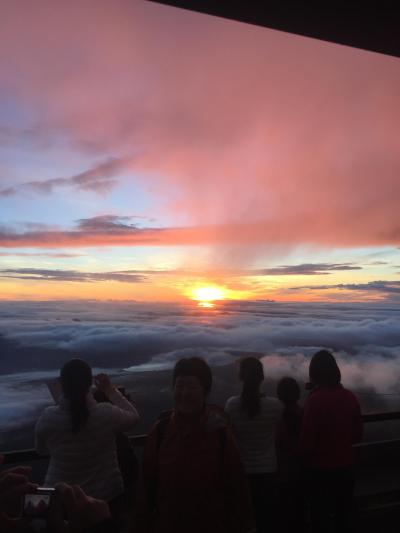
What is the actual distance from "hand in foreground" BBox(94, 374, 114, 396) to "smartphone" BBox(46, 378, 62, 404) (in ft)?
0.54

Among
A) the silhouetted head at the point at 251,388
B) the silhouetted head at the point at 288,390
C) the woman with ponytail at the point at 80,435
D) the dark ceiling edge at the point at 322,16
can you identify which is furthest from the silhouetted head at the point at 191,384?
the dark ceiling edge at the point at 322,16

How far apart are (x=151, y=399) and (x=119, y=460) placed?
44501 millimetres

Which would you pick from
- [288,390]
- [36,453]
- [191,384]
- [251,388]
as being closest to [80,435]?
[36,453]

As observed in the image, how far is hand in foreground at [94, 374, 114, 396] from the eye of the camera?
6.07 ft

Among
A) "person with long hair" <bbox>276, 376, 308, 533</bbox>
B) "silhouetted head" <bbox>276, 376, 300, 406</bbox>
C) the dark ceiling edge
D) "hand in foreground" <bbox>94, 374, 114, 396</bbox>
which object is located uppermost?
the dark ceiling edge

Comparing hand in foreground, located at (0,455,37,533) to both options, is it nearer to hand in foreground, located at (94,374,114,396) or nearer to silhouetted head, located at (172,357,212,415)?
silhouetted head, located at (172,357,212,415)

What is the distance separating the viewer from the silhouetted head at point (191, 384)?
1.57 metres

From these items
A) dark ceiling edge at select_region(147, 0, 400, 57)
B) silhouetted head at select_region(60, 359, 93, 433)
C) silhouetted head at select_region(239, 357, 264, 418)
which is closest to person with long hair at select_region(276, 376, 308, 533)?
silhouetted head at select_region(239, 357, 264, 418)

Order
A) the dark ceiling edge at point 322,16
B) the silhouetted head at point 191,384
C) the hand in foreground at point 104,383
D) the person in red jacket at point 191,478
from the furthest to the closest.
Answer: the dark ceiling edge at point 322,16, the hand in foreground at point 104,383, the silhouetted head at point 191,384, the person in red jacket at point 191,478

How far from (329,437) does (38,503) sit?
1.68 m

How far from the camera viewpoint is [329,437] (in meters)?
2.16

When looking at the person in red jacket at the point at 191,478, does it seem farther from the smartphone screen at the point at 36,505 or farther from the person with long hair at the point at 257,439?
the smartphone screen at the point at 36,505

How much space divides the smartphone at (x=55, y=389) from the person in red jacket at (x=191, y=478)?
1.41ft

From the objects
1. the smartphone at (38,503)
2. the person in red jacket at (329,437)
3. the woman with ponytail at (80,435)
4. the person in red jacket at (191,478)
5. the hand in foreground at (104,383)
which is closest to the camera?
the smartphone at (38,503)
